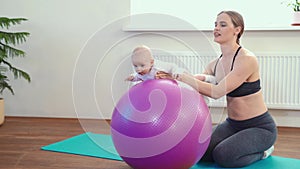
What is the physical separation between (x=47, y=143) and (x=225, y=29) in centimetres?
146

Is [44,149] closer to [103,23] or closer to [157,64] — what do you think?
[157,64]

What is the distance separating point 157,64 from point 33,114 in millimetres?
2273

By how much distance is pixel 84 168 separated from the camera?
225 cm

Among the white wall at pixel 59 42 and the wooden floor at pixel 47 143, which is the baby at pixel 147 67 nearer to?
the wooden floor at pixel 47 143

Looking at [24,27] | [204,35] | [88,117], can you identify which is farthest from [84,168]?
[24,27]

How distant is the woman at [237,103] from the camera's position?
2242 millimetres

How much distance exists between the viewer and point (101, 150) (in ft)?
8.64

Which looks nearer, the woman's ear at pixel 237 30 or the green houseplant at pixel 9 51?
the woman's ear at pixel 237 30

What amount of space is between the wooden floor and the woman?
38 centimetres

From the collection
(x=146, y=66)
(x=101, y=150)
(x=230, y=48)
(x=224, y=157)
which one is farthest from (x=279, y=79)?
(x=146, y=66)

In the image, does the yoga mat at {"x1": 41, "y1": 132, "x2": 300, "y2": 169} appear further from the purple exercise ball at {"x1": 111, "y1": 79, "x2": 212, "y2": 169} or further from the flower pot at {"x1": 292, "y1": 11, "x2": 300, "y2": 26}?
the flower pot at {"x1": 292, "y1": 11, "x2": 300, "y2": 26}

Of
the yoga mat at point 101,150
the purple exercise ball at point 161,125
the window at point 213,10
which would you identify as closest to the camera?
the purple exercise ball at point 161,125

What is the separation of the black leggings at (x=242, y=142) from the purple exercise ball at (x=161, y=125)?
1.05 feet

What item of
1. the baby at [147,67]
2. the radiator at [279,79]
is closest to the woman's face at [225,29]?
the baby at [147,67]
